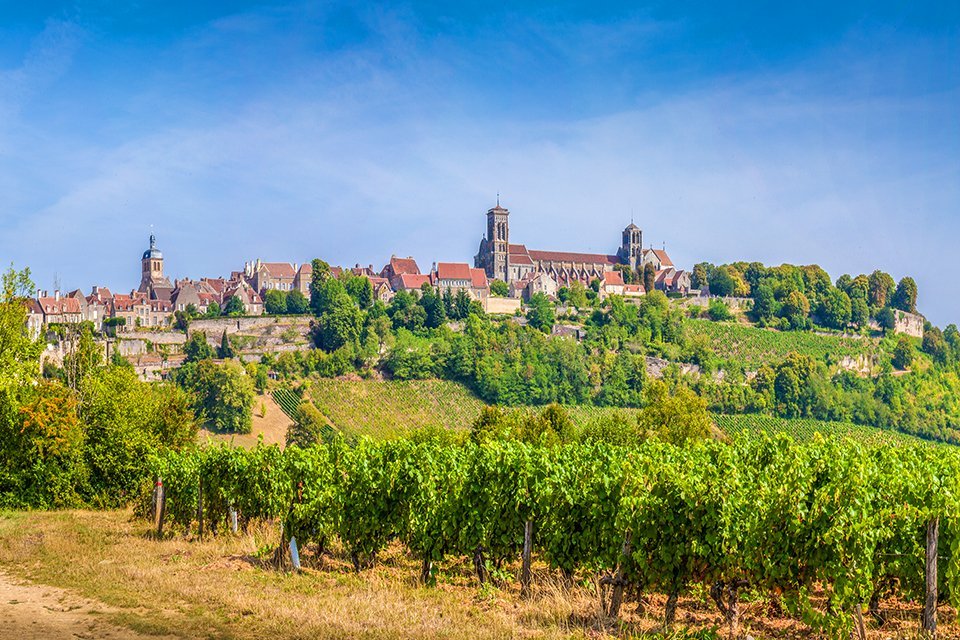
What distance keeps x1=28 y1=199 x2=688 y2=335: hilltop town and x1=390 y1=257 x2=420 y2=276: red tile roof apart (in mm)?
122

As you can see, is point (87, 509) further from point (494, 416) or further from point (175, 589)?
point (494, 416)

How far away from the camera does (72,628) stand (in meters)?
10.8

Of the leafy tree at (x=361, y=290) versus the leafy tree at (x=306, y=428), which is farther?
the leafy tree at (x=361, y=290)

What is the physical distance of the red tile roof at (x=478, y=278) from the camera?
4444 inches

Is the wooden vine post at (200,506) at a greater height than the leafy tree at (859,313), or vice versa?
the leafy tree at (859,313)

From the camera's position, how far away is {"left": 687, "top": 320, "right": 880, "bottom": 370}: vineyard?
100312 mm

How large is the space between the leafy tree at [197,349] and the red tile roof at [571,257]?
57054 millimetres

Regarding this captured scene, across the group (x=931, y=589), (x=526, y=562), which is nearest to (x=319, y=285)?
(x=526, y=562)

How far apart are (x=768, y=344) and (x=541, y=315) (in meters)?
26.0

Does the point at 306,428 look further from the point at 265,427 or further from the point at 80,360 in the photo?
the point at 80,360

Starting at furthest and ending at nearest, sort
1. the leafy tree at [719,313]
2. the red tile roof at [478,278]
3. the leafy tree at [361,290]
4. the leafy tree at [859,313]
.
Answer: the leafy tree at [859,313] → the red tile roof at [478,278] → the leafy tree at [719,313] → the leafy tree at [361,290]

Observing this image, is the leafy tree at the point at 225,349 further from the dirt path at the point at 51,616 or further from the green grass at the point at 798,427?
the dirt path at the point at 51,616

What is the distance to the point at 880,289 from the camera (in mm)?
122062

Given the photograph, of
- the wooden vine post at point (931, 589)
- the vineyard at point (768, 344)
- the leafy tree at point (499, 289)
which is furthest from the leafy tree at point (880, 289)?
the wooden vine post at point (931, 589)
